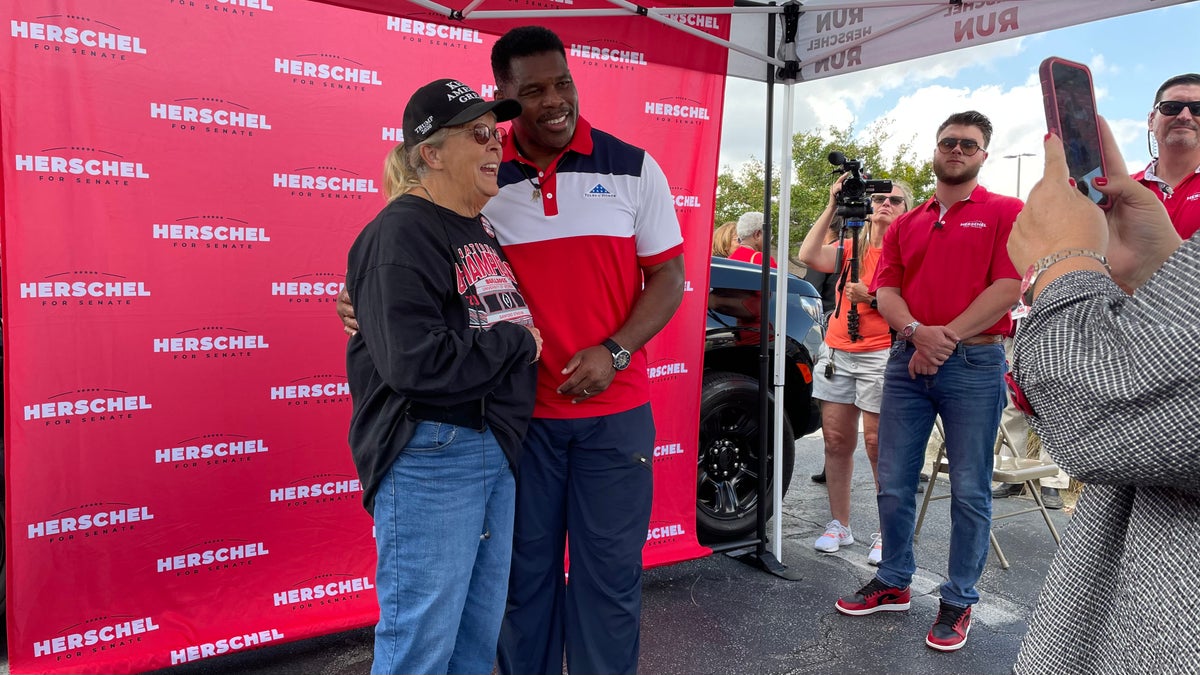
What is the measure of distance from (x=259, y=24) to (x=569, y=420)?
6.29ft

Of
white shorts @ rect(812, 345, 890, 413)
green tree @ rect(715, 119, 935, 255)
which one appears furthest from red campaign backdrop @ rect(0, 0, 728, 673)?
green tree @ rect(715, 119, 935, 255)

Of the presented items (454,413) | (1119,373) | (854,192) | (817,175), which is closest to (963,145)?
(854,192)

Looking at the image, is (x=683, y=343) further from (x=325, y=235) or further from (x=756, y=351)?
(x=325, y=235)

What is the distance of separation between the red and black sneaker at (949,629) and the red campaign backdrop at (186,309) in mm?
2405

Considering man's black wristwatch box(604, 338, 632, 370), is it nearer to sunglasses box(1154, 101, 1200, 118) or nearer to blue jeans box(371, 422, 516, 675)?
blue jeans box(371, 422, 516, 675)

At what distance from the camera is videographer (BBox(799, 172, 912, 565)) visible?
4.18 metres

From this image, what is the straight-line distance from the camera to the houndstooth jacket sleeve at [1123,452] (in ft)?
2.53

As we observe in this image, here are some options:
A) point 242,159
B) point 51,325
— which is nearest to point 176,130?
point 242,159

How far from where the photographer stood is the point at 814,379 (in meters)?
4.45

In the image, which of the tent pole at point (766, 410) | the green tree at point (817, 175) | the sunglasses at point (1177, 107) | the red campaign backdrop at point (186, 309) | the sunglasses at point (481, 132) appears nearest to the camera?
the sunglasses at point (481, 132)

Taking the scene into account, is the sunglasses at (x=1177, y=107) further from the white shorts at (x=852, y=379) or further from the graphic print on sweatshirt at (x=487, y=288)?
the graphic print on sweatshirt at (x=487, y=288)

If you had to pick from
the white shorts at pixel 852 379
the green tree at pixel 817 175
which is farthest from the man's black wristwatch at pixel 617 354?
the green tree at pixel 817 175

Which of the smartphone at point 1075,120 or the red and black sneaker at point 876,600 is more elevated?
the smartphone at point 1075,120

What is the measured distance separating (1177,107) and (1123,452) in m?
2.79
